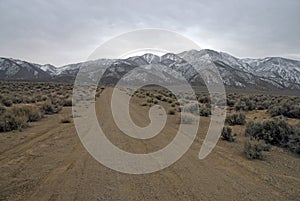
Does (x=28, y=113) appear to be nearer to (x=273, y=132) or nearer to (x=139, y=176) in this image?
(x=139, y=176)

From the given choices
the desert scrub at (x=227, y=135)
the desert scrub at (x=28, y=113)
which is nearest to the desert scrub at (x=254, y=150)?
the desert scrub at (x=227, y=135)

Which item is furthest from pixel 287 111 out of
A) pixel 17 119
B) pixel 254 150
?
pixel 17 119

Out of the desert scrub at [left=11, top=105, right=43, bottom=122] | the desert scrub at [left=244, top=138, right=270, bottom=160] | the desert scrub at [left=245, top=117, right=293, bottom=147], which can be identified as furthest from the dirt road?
the desert scrub at [left=11, top=105, right=43, bottom=122]

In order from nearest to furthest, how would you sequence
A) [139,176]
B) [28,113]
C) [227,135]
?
[139,176]
[227,135]
[28,113]

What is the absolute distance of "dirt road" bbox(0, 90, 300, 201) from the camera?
6.24 metres

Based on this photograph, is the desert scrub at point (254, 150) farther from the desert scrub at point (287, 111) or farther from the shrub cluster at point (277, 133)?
the desert scrub at point (287, 111)

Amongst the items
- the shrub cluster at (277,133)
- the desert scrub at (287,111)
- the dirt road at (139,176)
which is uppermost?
the desert scrub at (287,111)

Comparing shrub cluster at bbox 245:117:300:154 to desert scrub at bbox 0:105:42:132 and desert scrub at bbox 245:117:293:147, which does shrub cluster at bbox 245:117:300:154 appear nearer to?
desert scrub at bbox 245:117:293:147

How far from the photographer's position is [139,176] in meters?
7.37

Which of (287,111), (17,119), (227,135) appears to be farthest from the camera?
(287,111)

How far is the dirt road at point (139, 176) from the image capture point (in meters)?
6.24

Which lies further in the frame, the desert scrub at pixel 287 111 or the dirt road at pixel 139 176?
the desert scrub at pixel 287 111

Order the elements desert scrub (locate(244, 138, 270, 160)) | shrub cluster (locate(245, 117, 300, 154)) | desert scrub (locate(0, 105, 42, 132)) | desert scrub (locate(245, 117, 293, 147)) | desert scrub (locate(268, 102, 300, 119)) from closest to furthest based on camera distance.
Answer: desert scrub (locate(244, 138, 270, 160)), shrub cluster (locate(245, 117, 300, 154)), desert scrub (locate(245, 117, 293, 147)), desert scrub (locate(0, 105, 42, 132)), desert scrub (locate(268, 102, 300, 119))

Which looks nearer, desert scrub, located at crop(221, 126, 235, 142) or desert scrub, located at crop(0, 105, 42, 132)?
desert scrub, located at crop(221, 126, 235, 142)
